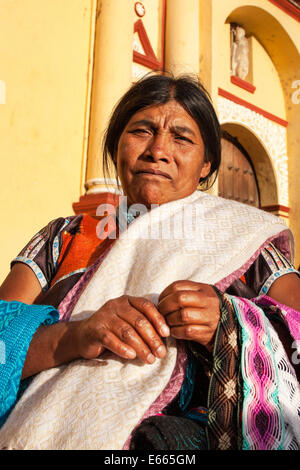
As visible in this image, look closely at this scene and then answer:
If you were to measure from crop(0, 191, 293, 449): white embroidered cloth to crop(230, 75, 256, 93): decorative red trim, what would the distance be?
16.5 ft

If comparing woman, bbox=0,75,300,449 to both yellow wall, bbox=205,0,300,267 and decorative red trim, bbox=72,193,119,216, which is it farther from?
yellow wall, bbox=205,0,300,267

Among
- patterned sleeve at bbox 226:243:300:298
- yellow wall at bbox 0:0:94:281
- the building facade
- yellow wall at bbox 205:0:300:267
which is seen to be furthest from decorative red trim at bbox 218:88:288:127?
patterned sleeve at bbox 226:243:300:298

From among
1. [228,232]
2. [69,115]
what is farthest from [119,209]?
[69,115]

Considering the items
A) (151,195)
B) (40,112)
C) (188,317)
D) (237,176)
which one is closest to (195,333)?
(188,317)

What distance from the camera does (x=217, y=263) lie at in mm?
1156

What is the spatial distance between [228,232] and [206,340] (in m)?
0.42

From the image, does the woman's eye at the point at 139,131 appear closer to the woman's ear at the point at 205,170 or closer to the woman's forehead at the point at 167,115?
the woman's forehead at the point at 167,115

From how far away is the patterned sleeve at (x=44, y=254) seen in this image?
1438mm

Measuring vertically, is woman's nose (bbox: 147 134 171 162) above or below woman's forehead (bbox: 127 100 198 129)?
below

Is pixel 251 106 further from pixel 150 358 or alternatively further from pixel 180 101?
pixel 150 358

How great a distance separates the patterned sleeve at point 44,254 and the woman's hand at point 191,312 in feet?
1.96

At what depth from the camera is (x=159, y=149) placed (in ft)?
4.60

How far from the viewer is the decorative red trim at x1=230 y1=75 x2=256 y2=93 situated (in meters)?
5.95
